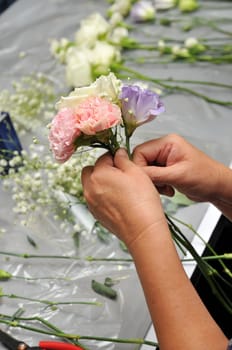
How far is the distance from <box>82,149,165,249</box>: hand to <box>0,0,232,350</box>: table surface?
25cm

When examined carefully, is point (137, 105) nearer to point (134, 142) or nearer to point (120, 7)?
point (134, 142)

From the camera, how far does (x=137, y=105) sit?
687 millimetres

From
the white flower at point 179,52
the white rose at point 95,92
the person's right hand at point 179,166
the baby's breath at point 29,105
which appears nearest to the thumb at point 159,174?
the person's right hand at point 179,166

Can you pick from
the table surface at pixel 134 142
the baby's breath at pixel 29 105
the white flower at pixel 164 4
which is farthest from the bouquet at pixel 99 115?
the white flower at pixel 164 4

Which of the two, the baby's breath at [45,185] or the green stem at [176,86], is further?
the green stem at [176,86]

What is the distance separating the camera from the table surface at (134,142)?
2.97ft

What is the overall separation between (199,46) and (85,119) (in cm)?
87

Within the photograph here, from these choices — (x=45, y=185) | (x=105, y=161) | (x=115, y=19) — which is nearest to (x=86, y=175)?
(x=105, y=161)

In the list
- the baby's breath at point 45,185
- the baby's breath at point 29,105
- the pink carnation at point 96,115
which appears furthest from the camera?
the baby's breath at point 29,105

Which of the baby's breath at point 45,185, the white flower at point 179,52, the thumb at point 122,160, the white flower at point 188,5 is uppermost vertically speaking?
the thumb at point 122,160

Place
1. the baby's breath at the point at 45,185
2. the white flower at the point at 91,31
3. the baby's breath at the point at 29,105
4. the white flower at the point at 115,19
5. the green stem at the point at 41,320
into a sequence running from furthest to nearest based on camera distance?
1. the white flower at the point at 115,19
2. the white flower at the point at 91,31
3. the baby's breath at the point at 29,105
4. the baby's breath at the point at 45,185
5. the green stem at the point at 41,320

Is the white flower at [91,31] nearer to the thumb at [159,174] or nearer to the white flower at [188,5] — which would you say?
the white flower at [188,5]

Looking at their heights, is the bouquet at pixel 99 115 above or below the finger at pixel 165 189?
above

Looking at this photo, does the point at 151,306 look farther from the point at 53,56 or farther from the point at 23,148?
the point at 53,56
